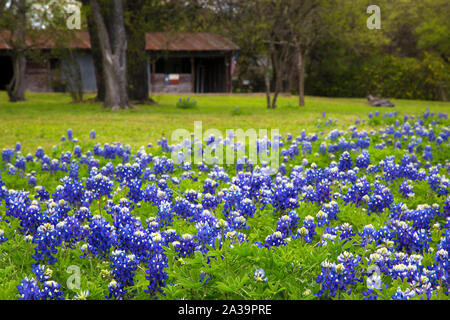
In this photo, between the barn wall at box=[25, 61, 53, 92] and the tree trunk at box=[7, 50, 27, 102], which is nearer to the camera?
Result: the tree trunk at box=[7, 50, 27, 102]

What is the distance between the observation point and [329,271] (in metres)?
2.44

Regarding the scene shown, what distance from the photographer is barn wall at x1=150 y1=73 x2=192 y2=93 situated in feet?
111

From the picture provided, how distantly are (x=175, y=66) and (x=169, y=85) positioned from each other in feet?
6.66

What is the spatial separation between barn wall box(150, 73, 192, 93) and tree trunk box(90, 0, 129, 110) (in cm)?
1565

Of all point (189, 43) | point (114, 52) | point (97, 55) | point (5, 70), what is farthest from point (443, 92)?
point (5, 70)

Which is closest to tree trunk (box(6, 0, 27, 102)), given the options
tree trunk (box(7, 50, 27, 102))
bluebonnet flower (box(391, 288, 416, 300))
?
tree trunk (box(7, 50, 27, 102))

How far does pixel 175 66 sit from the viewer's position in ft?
116

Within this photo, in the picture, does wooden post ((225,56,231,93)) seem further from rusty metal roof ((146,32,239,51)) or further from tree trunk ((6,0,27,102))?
tree trunk ((6,0,27,102))

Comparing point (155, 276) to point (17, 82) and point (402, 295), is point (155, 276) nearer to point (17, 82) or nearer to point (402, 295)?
point (402, 295)

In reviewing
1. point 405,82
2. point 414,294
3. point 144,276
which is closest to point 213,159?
point 144,276

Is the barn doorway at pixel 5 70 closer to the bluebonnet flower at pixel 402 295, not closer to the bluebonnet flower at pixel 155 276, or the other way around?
the bluebonnet flower at pixel 155 276

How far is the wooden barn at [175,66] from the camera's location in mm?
31984

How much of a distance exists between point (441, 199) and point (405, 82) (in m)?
31.2

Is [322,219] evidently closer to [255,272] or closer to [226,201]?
[226,201]
